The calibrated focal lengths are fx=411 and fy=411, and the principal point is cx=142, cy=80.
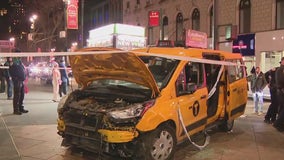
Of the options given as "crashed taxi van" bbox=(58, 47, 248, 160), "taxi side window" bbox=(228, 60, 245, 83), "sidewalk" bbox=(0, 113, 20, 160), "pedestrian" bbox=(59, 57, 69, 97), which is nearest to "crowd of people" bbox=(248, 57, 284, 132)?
"taxi side window" bbox=(228, 60, 245, 83)

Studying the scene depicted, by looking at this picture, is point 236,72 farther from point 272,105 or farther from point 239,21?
point 239,21

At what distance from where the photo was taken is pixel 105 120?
6.25 m

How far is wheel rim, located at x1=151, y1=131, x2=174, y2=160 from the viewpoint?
643 centimetres

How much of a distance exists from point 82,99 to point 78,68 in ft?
2.41

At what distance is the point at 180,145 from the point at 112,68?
2125 millimetres

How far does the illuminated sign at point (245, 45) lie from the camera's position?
24.4m

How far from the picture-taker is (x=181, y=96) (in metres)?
7.09

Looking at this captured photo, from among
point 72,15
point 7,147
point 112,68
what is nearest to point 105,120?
point 112,68

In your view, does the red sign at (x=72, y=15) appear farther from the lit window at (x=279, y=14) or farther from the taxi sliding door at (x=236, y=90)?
the taxi sliding door at (x=236, y=90)

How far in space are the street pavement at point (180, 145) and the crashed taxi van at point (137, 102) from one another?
40 cm

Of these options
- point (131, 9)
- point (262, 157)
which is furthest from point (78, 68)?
point (131, 9)

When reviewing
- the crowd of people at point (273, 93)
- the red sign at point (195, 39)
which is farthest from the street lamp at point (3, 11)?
the crowd of people at point (273, 93)

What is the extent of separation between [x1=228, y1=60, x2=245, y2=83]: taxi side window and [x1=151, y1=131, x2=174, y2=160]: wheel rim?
3.08 m

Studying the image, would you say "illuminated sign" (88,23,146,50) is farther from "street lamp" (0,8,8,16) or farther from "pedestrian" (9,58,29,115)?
"street lamp" (0,8,8,16)
